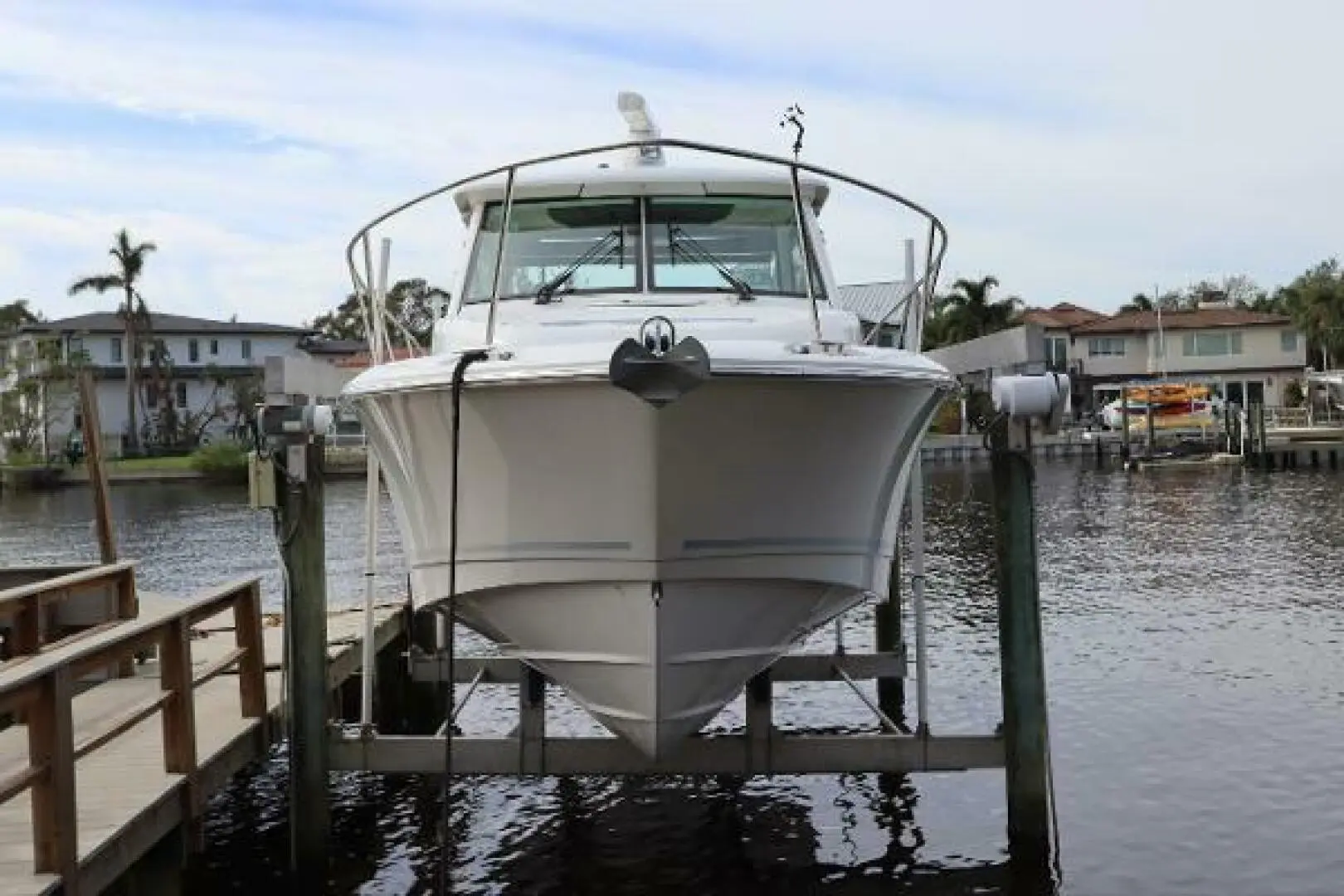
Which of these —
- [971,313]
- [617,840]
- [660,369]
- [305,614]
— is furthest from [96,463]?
[971,313]

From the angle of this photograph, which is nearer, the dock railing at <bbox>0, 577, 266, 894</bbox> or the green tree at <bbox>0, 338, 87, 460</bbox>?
the dock railing at <bbox>0, 577, 266, 894</bbox>

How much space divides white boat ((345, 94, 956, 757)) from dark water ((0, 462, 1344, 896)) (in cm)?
226

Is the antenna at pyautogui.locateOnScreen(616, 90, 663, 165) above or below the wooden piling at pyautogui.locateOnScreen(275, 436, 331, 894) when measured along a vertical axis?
above

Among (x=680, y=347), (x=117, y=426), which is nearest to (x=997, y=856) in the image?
(x=680, y=347)

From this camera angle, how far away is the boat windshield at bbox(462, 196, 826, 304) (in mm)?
9047

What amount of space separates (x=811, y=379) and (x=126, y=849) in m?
4.11

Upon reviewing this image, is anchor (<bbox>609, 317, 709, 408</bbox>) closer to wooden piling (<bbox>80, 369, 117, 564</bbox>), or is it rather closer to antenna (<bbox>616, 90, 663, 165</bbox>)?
antenna (<bbox>616, 90, 663, 165</bbox>)

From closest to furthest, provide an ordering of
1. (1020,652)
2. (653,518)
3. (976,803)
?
(653,518) < (1020,652) < (976,803)

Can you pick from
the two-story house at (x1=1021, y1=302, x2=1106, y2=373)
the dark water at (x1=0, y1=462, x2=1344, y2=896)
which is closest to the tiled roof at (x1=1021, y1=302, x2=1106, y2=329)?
the two-story house at (x1=1021, y1=302, x2=1106, y2=373)

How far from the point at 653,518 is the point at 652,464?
303mm

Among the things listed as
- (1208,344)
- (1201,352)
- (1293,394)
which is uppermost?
(1208,344)

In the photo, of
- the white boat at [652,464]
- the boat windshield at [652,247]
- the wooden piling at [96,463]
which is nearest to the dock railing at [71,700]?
the white boat at [652,464]

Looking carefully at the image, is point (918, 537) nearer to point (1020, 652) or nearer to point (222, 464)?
point (1020, 652)

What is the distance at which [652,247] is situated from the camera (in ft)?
30.1
